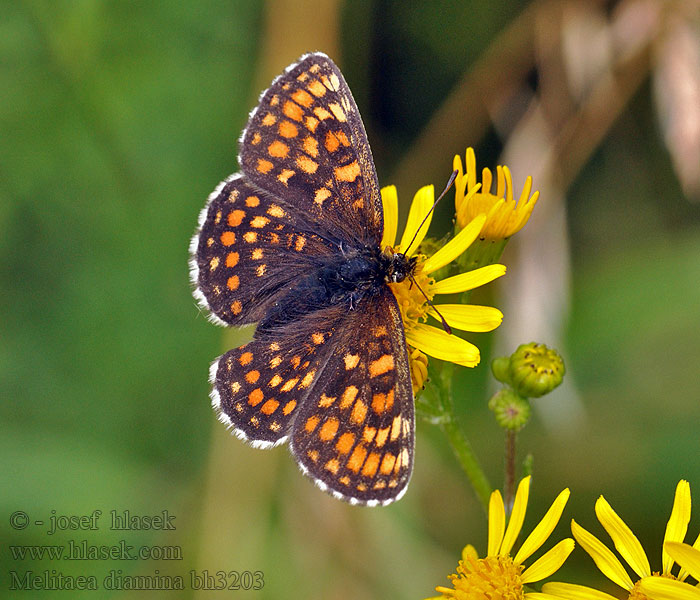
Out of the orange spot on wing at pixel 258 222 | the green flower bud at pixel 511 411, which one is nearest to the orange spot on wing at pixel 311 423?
the green flower bud at pixel 511 411

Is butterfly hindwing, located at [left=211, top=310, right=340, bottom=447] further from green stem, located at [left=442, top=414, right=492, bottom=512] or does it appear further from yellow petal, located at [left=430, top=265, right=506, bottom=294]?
→ green stem, located at [left=442, top=414, right=492, bottom=512]

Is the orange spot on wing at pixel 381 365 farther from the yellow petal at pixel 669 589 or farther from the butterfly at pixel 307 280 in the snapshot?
the yellow petal at pixel 669 589

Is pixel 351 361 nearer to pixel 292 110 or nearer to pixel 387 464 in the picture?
pixel 387 464

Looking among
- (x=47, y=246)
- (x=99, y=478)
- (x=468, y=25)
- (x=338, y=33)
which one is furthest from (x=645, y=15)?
(x=99, y=478)

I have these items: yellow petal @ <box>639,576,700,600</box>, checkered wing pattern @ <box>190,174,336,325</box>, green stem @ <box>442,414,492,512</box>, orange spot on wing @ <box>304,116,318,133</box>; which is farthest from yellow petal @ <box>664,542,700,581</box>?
orange spot on wing @ <box>304,116,318,133</box>

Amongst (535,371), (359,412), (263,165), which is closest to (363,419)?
(359,412)
